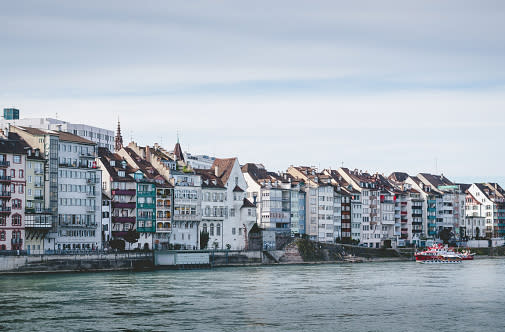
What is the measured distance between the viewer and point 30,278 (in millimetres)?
108562

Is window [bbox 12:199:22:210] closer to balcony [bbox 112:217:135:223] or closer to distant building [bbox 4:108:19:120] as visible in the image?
balcony [bbox 112:217:135:223]

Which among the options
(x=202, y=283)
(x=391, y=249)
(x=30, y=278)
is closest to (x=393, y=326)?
(x=202, y=283)

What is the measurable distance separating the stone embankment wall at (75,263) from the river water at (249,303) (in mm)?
5274

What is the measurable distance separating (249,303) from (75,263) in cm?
4843

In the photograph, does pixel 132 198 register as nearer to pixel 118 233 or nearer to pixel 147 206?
pixel 147 206

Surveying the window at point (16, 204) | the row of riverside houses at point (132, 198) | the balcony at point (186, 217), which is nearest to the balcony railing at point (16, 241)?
the row of riverside houses at point (132, 198)

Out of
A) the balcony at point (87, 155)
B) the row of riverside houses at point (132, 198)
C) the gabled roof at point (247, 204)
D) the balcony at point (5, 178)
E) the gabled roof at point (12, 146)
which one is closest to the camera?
the balcony at point (5, 178)

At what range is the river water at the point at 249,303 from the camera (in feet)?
218

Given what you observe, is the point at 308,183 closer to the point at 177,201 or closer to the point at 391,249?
the point at 391,249

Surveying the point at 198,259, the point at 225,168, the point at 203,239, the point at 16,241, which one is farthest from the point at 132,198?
the point at 225,168

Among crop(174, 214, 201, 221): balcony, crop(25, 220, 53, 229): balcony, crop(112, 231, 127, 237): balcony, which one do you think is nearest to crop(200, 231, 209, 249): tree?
crop(174, 214, 201, 221): balcony

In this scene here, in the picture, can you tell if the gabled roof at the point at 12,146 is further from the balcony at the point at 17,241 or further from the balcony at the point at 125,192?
the balcony at the point at 125,192

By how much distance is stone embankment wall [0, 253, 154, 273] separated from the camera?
117 m

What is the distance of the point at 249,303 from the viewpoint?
264ft
